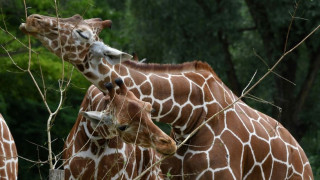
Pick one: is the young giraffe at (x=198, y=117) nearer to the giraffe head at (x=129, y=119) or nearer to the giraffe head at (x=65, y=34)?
the giraffe head at (x=65, y=34)

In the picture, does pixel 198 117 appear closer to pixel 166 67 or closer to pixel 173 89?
pixel 173 89

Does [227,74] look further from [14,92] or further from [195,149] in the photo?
[195,149]

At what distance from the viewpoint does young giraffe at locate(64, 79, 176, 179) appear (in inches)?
232

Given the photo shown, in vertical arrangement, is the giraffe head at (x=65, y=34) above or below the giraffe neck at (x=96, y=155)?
above

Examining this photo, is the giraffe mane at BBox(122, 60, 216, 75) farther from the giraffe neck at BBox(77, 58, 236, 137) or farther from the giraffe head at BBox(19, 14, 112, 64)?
the giraffe head at BBox(19, 14, 112, 64)

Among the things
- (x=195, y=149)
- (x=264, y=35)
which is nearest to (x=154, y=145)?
(x=195, y=149)

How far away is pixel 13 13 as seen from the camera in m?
13.3

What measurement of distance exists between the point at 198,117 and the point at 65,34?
1.47 m

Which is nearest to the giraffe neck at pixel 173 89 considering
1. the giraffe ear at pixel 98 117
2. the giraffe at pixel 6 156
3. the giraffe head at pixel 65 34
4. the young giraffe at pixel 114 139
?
the giraffe head at pixel 65 34

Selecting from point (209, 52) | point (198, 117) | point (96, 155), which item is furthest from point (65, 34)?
point (209, 52)

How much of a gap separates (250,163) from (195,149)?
0.63 meters

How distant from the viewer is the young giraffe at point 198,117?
6.67 meters

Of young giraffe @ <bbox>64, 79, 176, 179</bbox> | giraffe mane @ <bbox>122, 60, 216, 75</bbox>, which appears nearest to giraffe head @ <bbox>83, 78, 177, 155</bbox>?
young giraffe @ <bbox>64, 79, 176, 179</bbox>

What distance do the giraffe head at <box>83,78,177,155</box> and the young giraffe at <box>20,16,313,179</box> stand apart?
64cm
